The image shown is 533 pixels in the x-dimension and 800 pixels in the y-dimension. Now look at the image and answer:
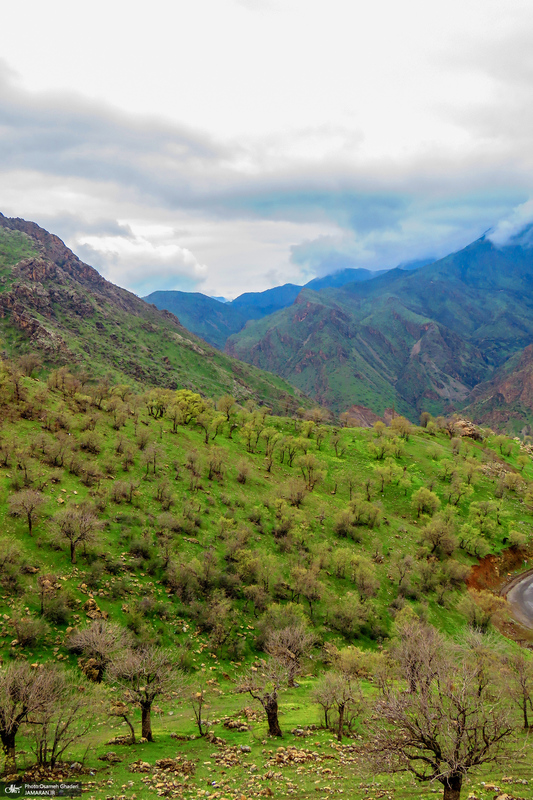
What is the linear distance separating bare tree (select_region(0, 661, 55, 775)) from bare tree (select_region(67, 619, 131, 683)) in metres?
8.55

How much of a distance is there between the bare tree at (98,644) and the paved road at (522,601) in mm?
73737

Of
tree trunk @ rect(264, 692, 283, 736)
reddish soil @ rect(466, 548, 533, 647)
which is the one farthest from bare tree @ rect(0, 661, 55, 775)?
reddish soil @ rect(466, 548, 533, 647)

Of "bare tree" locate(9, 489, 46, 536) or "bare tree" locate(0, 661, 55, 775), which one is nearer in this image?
"bare tree" locate(0, 661, 55, 775)

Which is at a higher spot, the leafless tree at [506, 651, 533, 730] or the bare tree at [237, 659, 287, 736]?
the bare tree at [237, 659, 287, 736]

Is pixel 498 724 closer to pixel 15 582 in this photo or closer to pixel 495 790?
pixel 495 790

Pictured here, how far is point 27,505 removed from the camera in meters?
46.0

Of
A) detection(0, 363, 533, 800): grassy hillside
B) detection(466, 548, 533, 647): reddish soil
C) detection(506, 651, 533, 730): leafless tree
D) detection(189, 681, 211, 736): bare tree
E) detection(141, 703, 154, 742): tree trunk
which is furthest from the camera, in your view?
detection(466, 548, 533, 647): reddish soil

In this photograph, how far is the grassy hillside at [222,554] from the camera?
27.8 meters

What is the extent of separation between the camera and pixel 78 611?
40219 mm

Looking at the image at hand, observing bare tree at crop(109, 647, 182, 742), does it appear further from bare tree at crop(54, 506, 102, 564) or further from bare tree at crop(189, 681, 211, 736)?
bare tree at crop(54, 506, 102, 564)

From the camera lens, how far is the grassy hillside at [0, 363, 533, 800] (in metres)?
27.8

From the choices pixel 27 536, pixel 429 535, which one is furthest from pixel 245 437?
pixel 27 536

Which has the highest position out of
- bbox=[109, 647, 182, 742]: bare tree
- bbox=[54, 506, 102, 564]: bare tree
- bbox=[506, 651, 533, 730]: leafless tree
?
bbox=[54, 506, 102, 564]: bare tree

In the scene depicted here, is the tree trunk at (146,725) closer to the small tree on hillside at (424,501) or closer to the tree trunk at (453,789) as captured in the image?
the tree trunk at (453,789)
